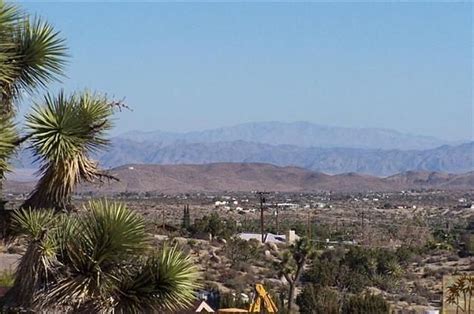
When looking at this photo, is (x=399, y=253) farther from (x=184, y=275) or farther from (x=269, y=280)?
(x=184, y=275)

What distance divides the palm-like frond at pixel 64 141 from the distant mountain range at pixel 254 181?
14139 cm

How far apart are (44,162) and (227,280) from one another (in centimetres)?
3040

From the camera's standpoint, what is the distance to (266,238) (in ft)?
193

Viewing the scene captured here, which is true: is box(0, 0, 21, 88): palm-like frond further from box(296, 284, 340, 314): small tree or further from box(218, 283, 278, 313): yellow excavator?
box(296, 284, 340, 314): small tree

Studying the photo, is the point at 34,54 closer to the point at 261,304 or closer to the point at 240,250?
the point at 261,304

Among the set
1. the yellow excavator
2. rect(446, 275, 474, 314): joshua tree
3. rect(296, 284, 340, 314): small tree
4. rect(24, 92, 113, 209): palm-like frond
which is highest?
rect(24, 92, 113, 209): palm-like frond

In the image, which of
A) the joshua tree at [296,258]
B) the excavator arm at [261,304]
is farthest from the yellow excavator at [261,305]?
the joshua tree at [296,258]

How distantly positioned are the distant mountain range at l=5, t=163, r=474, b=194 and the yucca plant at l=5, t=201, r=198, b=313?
14189 centimetres

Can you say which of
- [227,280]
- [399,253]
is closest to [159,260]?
[227,280]

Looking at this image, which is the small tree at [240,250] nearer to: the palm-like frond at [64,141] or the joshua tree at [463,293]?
the joshua tree at [463,293]

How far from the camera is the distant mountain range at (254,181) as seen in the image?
16475cm

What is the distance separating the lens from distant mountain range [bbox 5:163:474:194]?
541ft

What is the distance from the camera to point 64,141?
1304 centimetres

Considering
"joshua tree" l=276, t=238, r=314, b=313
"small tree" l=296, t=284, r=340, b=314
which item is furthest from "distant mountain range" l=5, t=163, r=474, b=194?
"small tree" l=296, t=284, r=340, b=314
